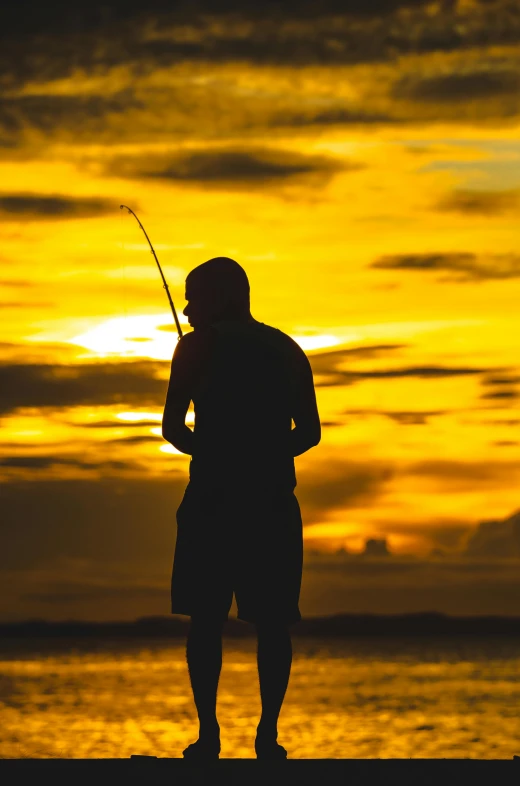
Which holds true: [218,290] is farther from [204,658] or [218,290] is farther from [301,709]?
[301,709]

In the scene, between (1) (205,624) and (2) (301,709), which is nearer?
(1) (205,624)

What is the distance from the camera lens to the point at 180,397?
6.53 meters

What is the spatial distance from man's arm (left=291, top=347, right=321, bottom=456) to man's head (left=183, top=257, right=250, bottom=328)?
0.32 meters

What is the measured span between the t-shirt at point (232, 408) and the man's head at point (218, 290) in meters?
0.12

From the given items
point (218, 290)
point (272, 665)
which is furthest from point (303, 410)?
point (272, 665)

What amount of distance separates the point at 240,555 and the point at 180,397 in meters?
0.71

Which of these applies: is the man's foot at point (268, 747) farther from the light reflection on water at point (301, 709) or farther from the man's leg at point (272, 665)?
the light reflection on water at point (301, 709)

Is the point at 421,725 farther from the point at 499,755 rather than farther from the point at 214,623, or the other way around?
the point at 214,623

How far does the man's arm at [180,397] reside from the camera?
6.50m

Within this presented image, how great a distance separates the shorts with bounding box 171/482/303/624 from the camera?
6.49 m

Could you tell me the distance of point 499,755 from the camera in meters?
48.2

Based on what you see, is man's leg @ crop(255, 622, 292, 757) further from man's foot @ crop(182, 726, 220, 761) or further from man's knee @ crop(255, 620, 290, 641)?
man's foot @ crop(182, 726, 220, 761)
